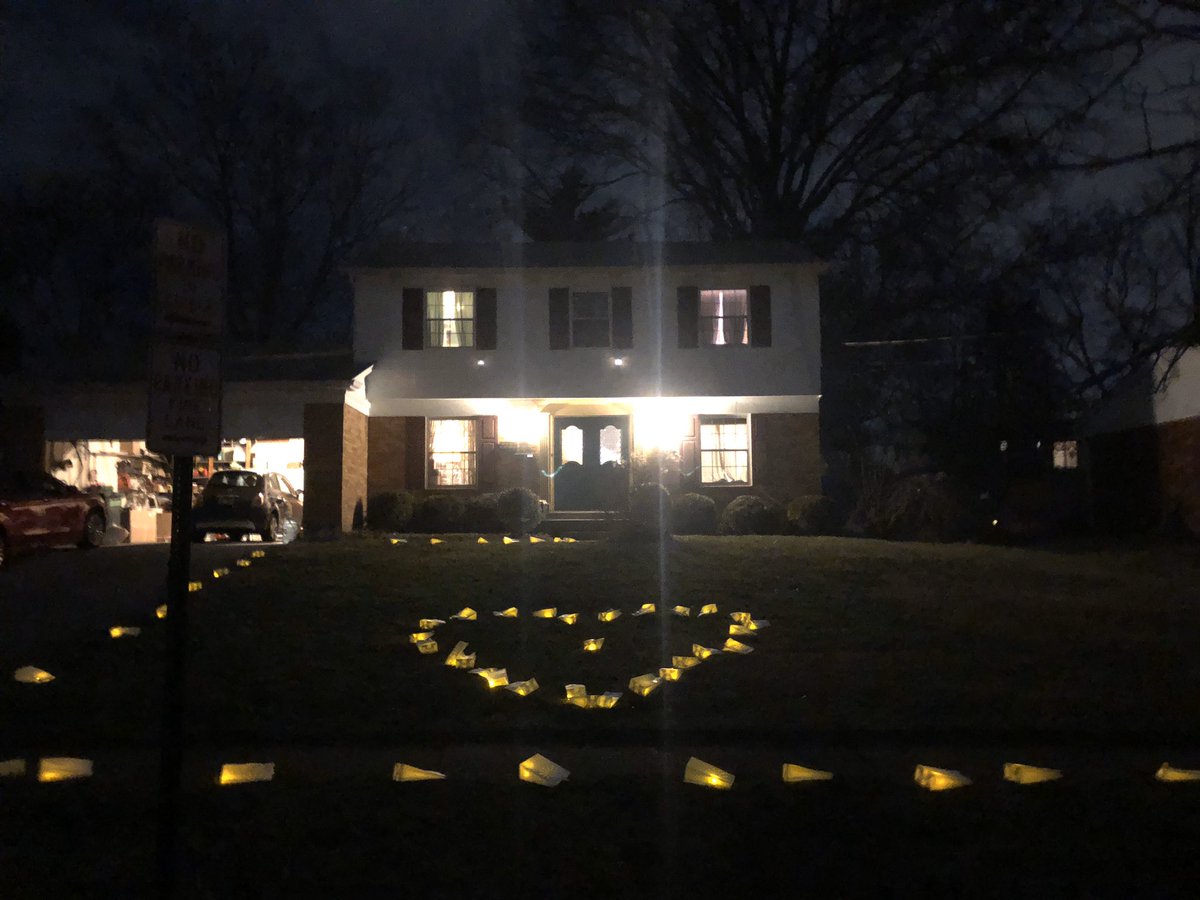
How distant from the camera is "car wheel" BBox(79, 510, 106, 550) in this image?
1642cm

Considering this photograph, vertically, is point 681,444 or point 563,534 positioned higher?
point 681,444

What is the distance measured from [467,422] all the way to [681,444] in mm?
4322

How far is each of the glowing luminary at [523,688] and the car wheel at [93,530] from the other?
10.9 metres

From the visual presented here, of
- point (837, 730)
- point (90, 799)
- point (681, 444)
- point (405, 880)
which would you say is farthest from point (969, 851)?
point (681, 444)

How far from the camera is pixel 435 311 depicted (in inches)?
840

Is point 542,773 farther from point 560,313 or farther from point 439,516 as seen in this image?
point 560,313

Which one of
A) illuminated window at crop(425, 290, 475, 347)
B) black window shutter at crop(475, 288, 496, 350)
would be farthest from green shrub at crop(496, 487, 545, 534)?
illuminated window at crop(425, 290, 475, 347)

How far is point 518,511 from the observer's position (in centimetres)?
1933

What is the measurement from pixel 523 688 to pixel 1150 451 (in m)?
18.1

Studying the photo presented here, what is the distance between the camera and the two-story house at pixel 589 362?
21078mm

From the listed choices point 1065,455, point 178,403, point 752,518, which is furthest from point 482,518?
point 1065,455

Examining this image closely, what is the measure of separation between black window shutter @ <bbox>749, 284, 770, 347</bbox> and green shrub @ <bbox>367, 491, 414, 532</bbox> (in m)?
7.40

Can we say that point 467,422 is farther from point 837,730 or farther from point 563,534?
point 837,730

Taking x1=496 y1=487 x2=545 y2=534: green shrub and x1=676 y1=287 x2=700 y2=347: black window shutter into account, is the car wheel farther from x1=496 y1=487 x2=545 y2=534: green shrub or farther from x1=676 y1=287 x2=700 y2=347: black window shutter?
x1=676 y1=287 x2=700 y2=347: black window shutter
